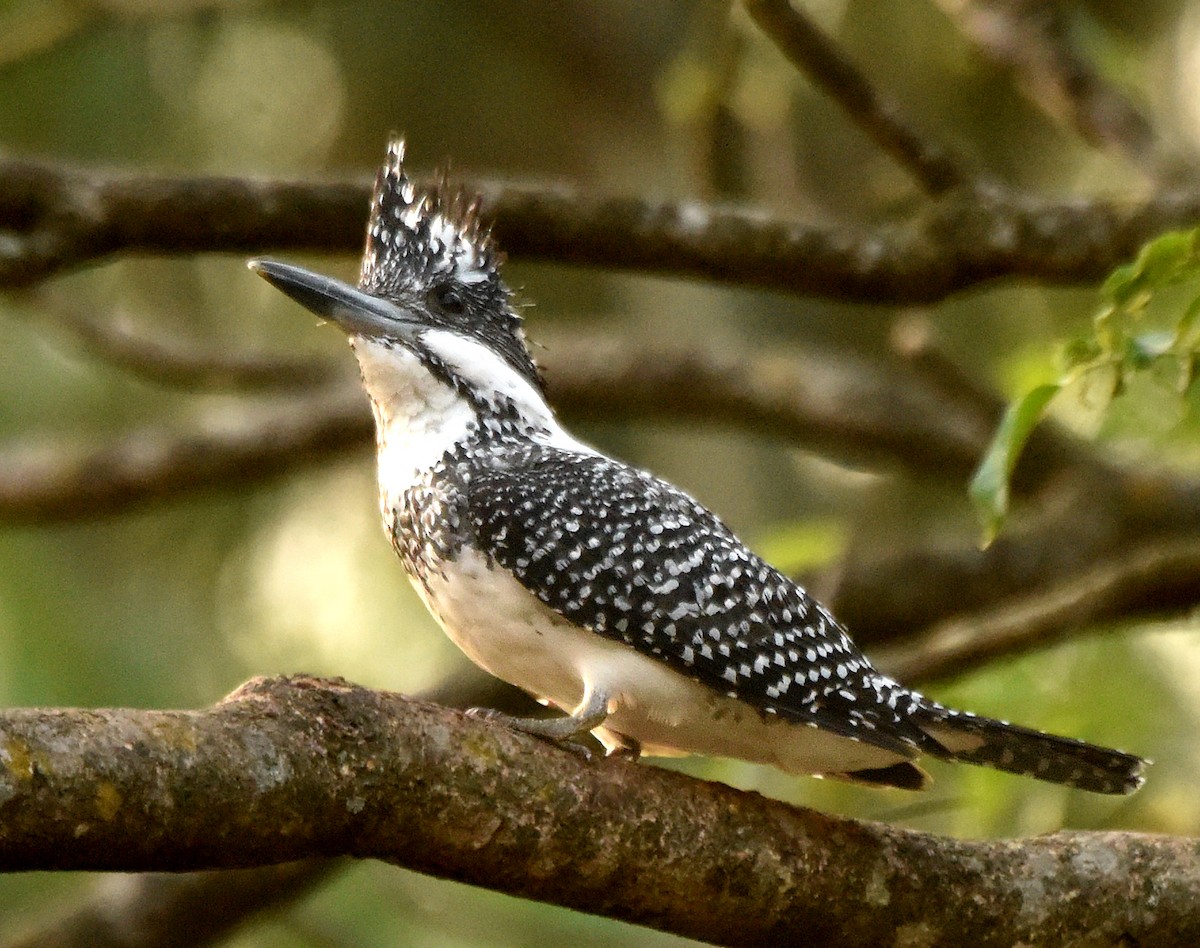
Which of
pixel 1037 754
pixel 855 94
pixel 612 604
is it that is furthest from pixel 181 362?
pixel 1037 754

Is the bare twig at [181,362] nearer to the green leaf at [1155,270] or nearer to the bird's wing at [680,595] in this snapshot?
the bird's wing at [680,595]

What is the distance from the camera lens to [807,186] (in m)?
7.69

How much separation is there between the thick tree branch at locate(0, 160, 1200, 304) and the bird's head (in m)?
0.21

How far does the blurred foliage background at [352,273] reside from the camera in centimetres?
723

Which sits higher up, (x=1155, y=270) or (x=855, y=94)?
(x=855, y=94)

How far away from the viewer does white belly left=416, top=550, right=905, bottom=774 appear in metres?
3.54

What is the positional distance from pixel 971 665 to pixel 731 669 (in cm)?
189

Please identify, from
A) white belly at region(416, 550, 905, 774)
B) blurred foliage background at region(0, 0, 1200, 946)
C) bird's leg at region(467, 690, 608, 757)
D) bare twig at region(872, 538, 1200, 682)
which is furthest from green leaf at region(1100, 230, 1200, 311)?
blurred foliage background at region(0, 0, 1200, 946)

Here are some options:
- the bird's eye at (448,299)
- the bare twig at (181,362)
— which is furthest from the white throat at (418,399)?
the bare twig at (181,362)

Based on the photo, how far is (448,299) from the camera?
13.9ft

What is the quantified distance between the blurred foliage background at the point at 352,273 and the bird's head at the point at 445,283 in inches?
102

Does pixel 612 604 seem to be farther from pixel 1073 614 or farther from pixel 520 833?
pixel 1073 614

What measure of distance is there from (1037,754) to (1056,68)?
3.09 meters

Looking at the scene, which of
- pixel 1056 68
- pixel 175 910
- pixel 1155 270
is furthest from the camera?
pixel 1056 68
